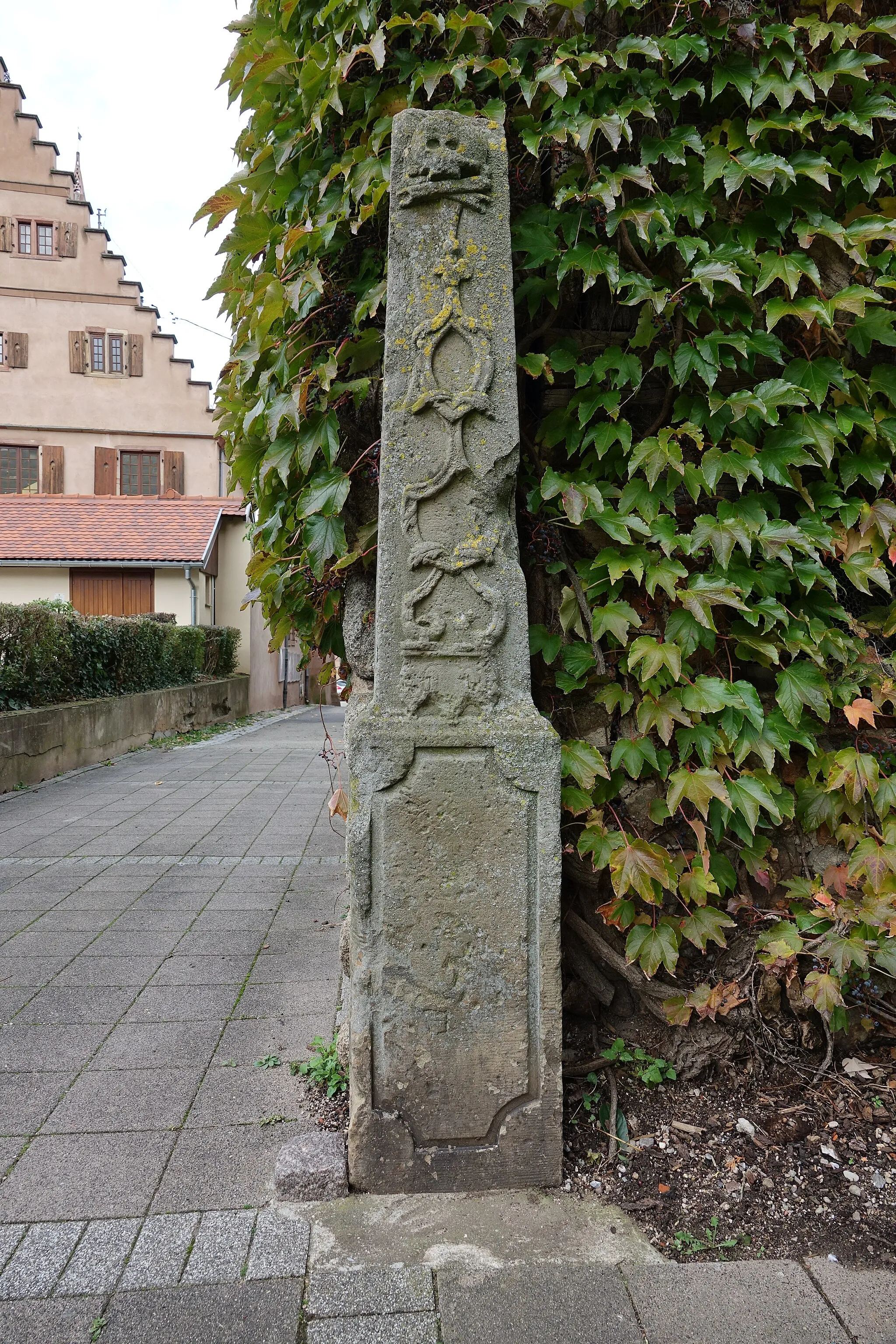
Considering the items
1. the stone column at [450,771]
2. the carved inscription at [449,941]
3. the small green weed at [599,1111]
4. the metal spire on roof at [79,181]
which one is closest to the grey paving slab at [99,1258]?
the stone column at [450,771]

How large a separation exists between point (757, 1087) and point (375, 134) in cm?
303

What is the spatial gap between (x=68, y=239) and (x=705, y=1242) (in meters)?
27.9

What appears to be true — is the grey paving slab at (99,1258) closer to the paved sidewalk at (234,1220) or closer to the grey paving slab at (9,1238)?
the paved sidewalk at (234,1220)

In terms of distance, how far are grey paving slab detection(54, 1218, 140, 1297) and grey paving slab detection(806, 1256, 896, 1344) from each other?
5.28ft

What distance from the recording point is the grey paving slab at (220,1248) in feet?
6.46

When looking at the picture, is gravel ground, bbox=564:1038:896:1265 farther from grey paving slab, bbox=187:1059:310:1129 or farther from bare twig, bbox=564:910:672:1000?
grey paving slab, bbox=187:1059:310:1129

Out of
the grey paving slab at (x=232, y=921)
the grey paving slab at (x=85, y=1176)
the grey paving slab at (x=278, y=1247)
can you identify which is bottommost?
the grey paving slab at (x=278, y=1247)

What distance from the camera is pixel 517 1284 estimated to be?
1929mm

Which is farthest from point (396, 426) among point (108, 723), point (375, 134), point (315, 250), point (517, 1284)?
point (108, 723)

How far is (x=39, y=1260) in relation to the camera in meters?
2.02

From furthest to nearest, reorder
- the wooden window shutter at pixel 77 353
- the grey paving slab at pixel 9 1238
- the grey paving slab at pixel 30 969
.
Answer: the wooden window shutter at pixel 77 353, the grey paving slab at pixel 30 969, the grey paving slab at pixel 9 1238

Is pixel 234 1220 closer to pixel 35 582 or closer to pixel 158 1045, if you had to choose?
pixel 158 1045

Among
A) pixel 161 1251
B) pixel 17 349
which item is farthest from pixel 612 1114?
pixel 17 349

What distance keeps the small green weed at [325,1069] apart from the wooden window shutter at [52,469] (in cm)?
2355
